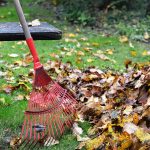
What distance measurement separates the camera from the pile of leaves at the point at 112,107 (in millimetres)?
2752

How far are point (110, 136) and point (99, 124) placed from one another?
33 cm

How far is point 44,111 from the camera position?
3.16 m

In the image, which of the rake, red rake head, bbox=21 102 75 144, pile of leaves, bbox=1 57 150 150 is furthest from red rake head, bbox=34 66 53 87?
pile of leaves, bbox=1 57 150 150

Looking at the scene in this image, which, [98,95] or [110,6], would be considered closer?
[98,95]

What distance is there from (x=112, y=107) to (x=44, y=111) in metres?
0.61

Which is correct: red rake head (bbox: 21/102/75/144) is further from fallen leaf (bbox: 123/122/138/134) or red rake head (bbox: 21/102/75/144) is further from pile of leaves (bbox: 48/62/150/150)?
fallen leaf (bbox: 123/122/138/134)

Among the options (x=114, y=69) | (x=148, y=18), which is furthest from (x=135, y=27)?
(x=114, y=69)

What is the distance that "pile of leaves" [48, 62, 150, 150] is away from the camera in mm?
2752

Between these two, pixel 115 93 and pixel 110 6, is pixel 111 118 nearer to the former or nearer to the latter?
pixel 115 93

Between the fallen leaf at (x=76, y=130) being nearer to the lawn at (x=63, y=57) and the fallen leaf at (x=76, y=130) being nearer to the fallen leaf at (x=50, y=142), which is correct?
the lawn at (x=63, y=57)

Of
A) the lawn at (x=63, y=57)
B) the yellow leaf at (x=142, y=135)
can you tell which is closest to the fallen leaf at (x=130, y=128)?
the yellow leaf at (x=142, y=135)

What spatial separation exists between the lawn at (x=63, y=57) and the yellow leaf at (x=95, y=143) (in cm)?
20

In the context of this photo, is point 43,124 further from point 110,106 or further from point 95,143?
point 110,106

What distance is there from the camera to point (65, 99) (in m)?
3.32
